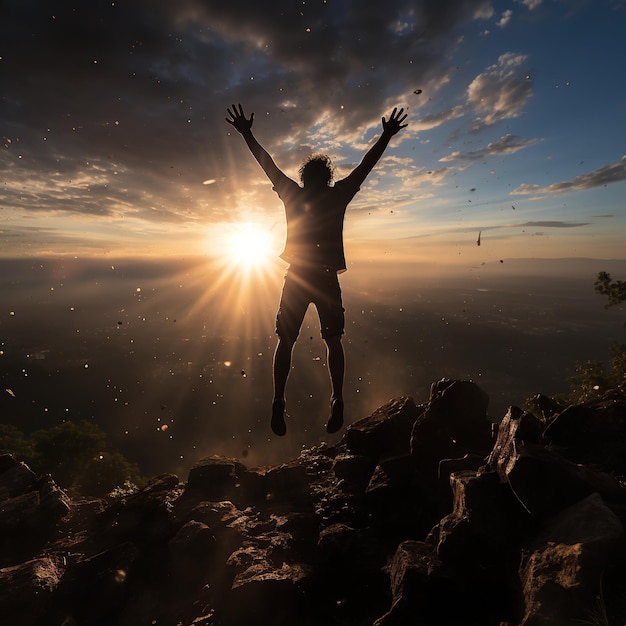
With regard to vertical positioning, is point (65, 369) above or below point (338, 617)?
below

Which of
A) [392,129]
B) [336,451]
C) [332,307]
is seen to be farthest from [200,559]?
[392,129]

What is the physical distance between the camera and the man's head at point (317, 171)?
5.28 m

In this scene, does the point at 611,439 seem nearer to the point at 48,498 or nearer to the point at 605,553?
the point at 605,553

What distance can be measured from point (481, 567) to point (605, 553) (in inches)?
56.4

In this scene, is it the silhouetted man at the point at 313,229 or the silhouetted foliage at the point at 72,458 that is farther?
the silhouetted foliage at the point at 72,458

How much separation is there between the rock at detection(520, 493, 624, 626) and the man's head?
516 cm

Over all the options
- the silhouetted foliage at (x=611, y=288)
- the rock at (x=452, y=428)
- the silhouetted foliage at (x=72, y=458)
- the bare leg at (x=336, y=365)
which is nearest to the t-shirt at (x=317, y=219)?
the bare leg at (x=336, y=365)

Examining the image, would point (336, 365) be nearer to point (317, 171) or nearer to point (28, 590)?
point (317, 171)

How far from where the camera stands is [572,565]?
3.09 metres

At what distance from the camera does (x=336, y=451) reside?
974 cm

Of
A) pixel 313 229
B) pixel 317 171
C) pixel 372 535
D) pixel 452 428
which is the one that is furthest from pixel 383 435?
pixel 317 171

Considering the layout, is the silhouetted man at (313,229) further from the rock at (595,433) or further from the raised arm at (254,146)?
the rock at (595,433)

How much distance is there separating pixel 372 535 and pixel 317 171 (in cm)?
591

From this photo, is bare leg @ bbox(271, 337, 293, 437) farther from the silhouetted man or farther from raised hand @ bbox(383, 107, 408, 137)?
raised hand @ bbox(383, 107, 408, 137)
